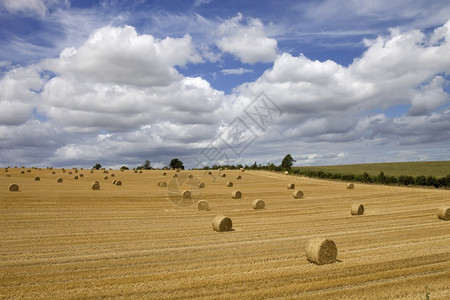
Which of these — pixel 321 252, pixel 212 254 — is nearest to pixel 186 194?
pixel 212 254

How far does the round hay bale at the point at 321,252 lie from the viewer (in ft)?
40.4

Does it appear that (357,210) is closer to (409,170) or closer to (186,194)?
(186,194)

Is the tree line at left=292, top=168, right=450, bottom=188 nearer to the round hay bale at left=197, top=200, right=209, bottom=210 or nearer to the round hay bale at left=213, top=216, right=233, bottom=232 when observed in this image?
the round hay bale at left=197, top=200, right=209, bottom=210

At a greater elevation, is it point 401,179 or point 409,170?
point 409,170

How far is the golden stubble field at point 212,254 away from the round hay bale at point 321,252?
38 centimetres

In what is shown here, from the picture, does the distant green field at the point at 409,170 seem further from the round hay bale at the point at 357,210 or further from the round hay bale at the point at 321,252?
the round hay bale at the point at 321,252

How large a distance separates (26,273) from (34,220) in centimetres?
1136

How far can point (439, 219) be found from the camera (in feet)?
74.4

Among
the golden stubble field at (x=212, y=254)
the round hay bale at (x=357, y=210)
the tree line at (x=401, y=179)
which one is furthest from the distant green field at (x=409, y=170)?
the golden stubble field at (x=212, y=254)

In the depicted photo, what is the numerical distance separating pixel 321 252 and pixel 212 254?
153 inches

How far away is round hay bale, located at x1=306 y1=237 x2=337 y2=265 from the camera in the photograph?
12.3 metres

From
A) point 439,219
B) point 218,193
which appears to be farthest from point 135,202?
point 439,219

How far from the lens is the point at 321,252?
40.4ft

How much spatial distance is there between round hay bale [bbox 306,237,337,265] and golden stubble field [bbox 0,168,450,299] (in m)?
0.38
